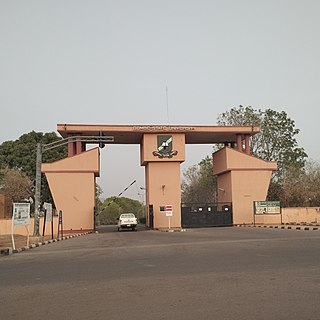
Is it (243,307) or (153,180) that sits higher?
(153,180)

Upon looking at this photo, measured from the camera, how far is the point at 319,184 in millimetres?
59844

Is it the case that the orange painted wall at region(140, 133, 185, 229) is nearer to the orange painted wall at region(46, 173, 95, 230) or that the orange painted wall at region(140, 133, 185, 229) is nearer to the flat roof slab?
the flat roof slab

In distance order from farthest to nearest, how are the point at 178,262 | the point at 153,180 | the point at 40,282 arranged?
the point at 153,180
the point at 178,262
the point at 40,282

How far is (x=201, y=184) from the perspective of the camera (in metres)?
73.0

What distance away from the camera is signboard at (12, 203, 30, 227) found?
76.1 feet

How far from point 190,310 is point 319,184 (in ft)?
187

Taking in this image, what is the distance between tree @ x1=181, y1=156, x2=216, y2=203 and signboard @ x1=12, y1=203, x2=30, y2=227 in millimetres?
47666

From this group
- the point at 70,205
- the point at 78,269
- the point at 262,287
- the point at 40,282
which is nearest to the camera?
the point at 262,287

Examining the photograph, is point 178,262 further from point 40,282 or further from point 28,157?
point 28,157

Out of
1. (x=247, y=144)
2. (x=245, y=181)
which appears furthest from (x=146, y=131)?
(x=245, y=181)

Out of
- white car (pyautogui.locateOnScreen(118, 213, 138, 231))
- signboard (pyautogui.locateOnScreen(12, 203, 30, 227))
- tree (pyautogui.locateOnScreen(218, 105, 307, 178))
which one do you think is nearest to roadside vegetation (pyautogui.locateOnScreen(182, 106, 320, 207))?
tree (pyautogui.locateOnScreen(218, 105, 307, 178))

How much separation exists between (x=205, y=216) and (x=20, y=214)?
28.3 meters

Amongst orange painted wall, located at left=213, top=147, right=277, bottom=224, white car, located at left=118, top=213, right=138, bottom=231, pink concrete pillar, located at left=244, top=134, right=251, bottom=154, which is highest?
pink concrete pillar, located at left=244, top=134, right=251, bottom=154

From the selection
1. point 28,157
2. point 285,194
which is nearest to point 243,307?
point 285,194
